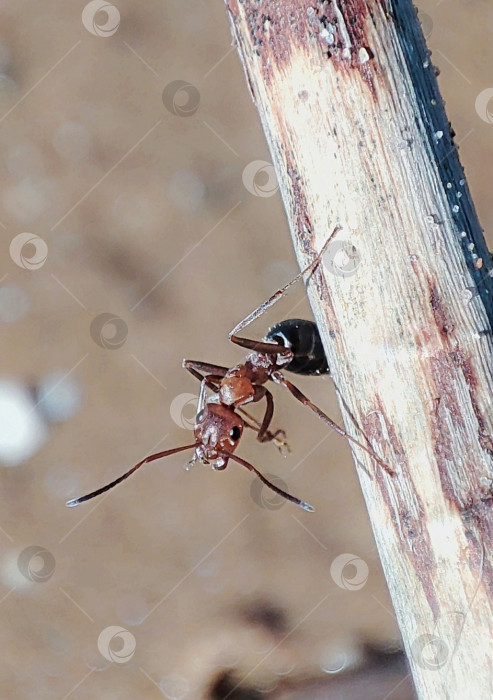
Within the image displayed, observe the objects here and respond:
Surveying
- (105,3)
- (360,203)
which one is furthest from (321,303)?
(105,3)

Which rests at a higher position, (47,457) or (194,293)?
(194,293)

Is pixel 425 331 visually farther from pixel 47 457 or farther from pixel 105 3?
pixel 105 3
